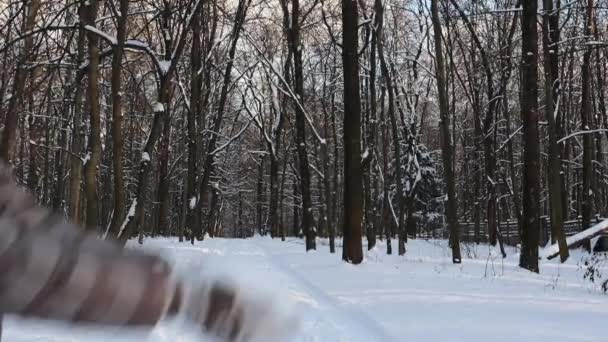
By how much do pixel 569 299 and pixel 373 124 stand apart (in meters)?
11.2

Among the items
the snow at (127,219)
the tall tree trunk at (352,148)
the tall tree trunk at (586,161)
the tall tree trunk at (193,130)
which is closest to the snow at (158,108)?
the snow at (127,219)

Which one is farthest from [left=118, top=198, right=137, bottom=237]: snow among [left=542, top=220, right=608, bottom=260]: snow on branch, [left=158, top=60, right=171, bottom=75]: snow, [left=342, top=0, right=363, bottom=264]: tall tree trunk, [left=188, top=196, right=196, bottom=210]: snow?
[left=188, top=196, right=196, bottom=210]: snow

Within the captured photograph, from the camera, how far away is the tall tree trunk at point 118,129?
702 centimetres

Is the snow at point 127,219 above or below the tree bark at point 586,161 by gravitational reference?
below

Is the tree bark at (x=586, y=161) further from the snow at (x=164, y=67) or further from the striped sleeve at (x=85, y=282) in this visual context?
the striped sleeve at (x=85, y=282)

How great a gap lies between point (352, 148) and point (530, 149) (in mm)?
3560

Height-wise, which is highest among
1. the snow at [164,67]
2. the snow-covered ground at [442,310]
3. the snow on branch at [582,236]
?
the snow at [164,67]

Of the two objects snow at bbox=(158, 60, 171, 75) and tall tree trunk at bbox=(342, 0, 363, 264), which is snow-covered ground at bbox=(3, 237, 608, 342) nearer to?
tall tree trunk at bbox=(342, 0, 363, 264)

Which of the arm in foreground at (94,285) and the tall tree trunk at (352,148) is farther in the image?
the tall tree trunk at (352,148)

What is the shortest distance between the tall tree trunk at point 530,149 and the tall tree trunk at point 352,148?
3.27 metres

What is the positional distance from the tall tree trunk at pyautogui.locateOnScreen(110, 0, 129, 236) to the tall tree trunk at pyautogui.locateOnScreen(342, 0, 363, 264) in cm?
474

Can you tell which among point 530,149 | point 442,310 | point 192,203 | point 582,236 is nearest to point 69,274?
point 442,310

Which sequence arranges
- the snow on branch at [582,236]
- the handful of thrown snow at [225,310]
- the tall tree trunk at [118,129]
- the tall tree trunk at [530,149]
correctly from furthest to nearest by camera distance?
the tall tree trunk at [530,149], the snow on branch at [582,236], the tall tree trunk at [118,129], the handful of thrown snow at [225,310]

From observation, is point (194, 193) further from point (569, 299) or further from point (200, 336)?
point (200, 336)
